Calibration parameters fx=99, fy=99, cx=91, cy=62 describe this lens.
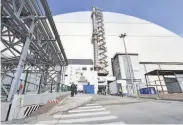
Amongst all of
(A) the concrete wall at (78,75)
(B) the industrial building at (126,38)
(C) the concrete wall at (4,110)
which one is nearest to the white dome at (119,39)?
(B) the industrial building at (126,38)

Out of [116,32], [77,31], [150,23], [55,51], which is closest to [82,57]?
[77,31]

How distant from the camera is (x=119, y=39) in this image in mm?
44312

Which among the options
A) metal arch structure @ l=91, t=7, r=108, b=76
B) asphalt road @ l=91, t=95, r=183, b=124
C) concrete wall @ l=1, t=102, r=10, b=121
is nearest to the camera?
asphalt road @ l=91, t=95, r=183, b=124

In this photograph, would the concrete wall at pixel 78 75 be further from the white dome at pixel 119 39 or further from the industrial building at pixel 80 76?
the white dome at pixel 119 39

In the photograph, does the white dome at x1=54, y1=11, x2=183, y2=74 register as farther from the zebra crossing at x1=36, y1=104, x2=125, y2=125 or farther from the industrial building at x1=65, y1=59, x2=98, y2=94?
the zebra crossing at x1=36, y1=104, x2=125, y2=125

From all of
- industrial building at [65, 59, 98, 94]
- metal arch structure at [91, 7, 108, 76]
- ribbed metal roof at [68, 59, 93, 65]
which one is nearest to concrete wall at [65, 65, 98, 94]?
industrial building at [65, 59, 98, 94]

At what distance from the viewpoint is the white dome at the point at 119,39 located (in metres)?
41.9

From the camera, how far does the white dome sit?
4194 cm

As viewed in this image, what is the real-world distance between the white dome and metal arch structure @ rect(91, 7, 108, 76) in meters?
2.39

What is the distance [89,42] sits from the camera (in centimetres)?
4369

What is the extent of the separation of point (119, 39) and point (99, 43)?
9.45 metres

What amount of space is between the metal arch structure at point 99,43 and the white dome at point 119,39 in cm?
239

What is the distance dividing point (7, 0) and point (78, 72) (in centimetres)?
3166

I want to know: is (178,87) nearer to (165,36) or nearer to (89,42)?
(89,42)
